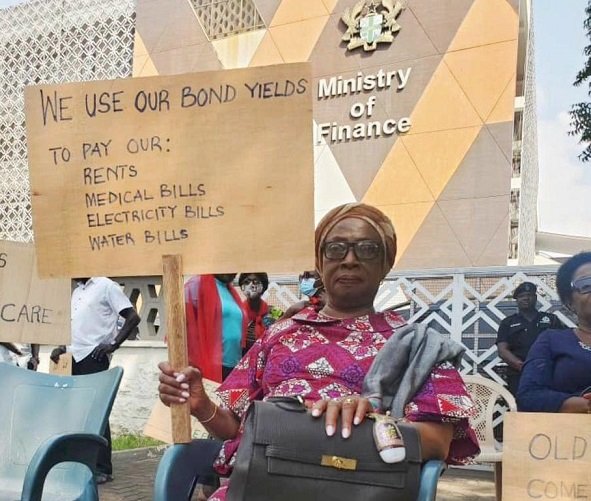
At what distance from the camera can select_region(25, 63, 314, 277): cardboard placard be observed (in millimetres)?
1724

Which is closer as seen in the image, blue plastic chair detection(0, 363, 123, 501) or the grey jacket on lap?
the grey jacket on lap

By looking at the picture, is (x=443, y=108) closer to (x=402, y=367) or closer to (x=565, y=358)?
(x=565, y=358)

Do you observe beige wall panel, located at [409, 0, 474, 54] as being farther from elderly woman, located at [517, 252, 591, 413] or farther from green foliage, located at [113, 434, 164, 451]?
elderly woman, located at [517, 252, 591, 413]

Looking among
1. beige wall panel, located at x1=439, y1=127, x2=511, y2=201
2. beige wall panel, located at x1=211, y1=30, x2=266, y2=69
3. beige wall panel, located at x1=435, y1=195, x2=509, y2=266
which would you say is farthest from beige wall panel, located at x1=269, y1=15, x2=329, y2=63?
beige wall panel, located at x1=435, y1=195, x2=509, y2=266

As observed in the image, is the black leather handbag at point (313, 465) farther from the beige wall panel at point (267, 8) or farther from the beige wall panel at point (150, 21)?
the beige wall panel at point (150, 21)

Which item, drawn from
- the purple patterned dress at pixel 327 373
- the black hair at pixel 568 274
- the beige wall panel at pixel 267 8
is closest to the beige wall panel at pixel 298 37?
the beige wall panel at pixel 267 8

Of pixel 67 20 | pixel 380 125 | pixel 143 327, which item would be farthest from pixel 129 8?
pixel 143 327

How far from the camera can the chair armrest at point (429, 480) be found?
4.98ft

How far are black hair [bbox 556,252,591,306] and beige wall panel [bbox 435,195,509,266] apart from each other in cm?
849

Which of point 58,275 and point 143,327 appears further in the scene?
point 143,327

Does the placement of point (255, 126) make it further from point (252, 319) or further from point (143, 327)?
point (143, 327)

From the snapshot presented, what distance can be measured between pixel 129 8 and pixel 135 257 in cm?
1412

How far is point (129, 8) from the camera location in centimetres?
1444

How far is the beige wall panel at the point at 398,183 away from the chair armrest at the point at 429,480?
9.85 meters
